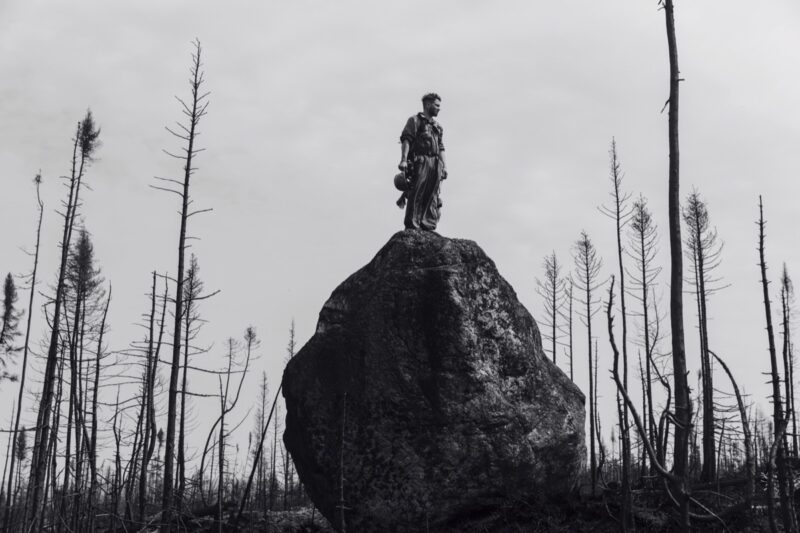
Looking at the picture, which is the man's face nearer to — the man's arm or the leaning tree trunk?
the man's arm

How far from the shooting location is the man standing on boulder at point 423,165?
12.6 m

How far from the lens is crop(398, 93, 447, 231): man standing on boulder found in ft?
41.4

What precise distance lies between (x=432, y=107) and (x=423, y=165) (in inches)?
41.7

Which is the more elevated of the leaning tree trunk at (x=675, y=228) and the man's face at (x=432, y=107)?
the man's face at (x=432, y=107)

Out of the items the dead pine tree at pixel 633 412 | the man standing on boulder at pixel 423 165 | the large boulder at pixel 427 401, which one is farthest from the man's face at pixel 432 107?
the dead pine tree at pixel 633 412

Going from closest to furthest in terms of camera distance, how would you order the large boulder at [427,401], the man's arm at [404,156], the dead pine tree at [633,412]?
the dead pine tree at [633,412] → the large boulder at [427,401] → the man's arm at [404,156]

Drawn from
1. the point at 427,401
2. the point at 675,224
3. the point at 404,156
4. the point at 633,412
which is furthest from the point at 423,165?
the point at 633,412

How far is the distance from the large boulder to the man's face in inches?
105

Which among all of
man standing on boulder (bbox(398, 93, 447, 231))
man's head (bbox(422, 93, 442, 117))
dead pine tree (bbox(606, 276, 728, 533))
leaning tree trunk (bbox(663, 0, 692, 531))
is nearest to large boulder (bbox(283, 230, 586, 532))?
man standing on boulder (bbox(398, 93, 447, 231))

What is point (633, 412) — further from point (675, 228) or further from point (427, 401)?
point (427, 401)

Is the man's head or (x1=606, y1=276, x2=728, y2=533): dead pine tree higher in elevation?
the man's head

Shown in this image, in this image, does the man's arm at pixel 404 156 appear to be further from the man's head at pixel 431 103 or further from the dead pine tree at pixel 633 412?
the dead pine tree at pixel 633 412

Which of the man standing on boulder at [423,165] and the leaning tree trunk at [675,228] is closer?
the leaning tree trunk at [675,228]

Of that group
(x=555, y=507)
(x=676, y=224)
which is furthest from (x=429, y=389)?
(x=676, y=224)
